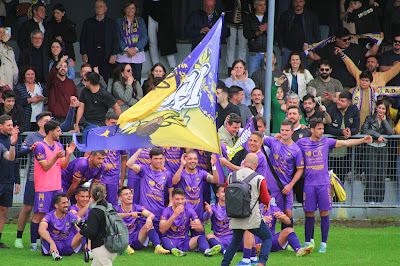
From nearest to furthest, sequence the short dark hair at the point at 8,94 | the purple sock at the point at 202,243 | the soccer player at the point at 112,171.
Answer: the purple sock at the point at 202,243, the soccer player at the point at 112,171, the short dark hair at the point at 8,94

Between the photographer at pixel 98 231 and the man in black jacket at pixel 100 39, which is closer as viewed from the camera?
the photographer at pixel 98 231

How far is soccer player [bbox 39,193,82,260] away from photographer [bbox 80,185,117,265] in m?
2.46

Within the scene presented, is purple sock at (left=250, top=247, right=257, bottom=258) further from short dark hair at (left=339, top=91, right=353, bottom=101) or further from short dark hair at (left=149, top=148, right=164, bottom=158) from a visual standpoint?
short dark hair at (left=339, top=91, right=353, bottom=101)

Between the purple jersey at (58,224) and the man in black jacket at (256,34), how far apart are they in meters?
6.45

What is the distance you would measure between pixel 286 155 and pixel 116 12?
26.6 ft

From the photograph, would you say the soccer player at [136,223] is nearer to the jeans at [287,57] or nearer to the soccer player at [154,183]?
the soccer player at [154,183]

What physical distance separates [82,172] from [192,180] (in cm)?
172

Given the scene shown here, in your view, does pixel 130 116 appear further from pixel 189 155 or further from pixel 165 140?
pixel 189 155

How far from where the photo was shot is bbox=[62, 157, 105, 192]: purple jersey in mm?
12773

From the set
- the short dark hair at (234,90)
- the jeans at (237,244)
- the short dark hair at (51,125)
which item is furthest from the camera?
the short dark hair at (234,90)

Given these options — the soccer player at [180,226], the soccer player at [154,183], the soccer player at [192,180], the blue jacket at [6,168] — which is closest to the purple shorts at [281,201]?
the soccer player at [192,180]

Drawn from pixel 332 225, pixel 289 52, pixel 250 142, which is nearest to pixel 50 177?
pixel 250 142

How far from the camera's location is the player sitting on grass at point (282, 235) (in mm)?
12359

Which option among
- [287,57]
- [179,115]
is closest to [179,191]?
[179,115]
